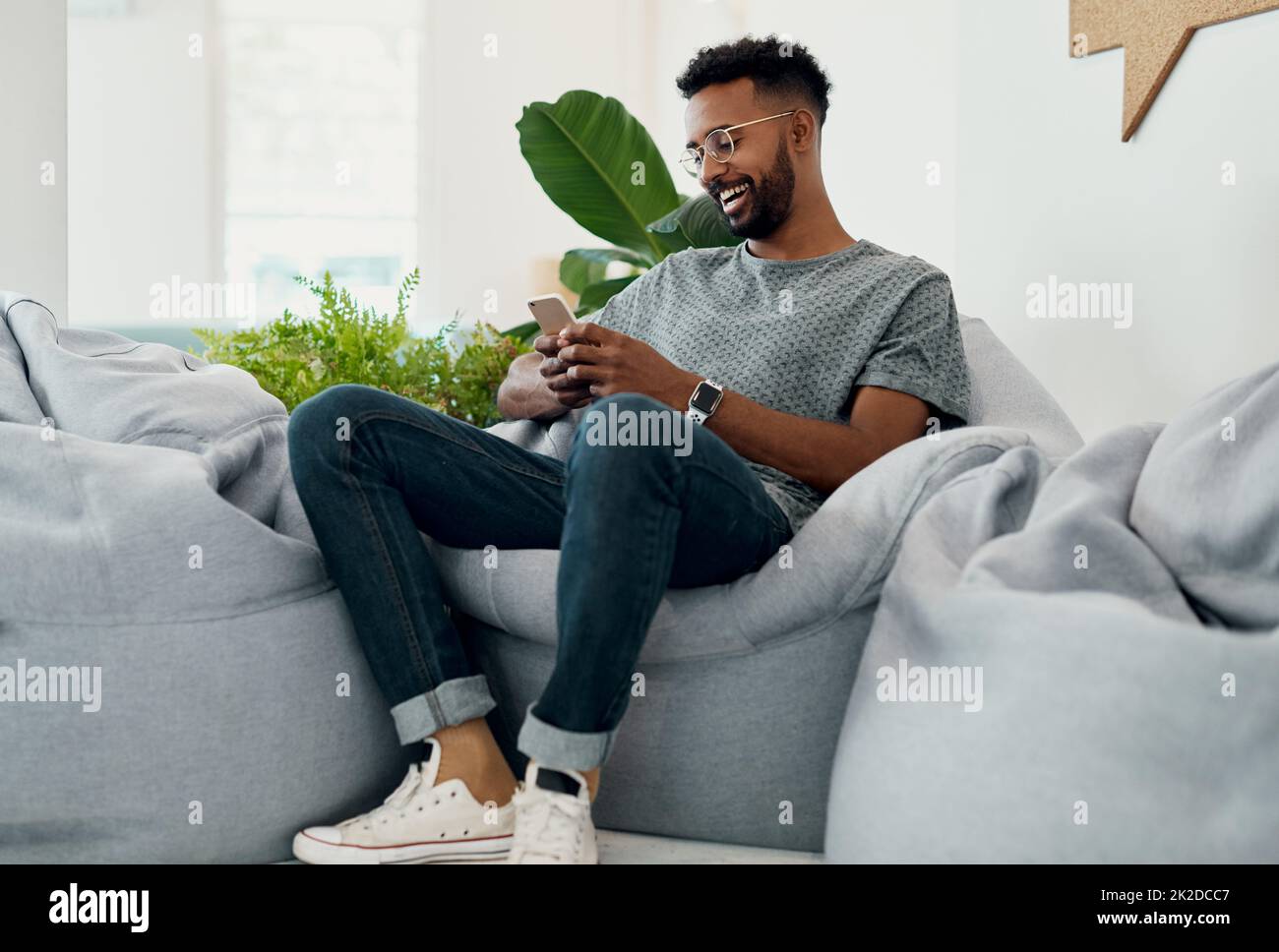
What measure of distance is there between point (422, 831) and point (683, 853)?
312mm

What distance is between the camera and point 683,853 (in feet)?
4.51

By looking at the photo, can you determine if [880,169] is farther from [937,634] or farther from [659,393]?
[937,634]

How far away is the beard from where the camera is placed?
5.96 ft

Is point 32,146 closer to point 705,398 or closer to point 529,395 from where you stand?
point 529,395

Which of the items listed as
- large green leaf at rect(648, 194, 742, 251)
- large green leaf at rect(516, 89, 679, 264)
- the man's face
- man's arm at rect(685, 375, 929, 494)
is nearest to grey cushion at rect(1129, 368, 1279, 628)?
man's arm at rect(685, 375, 929, 494)

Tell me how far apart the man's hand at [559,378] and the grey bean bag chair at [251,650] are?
0.25 meters

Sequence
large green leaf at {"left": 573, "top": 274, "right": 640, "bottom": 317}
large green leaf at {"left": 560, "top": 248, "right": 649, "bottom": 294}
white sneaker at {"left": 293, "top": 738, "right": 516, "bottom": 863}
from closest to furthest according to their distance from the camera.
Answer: white sneaker at {"left": 293, "top": 738, "right": 516, "bottom": 863} < large green leaf at {"left": 573, "top": 274, "right": 640, "bottom": 317} < large green leaf at {"left": 560, "top": 248, "right": 649, "bottom": 294}

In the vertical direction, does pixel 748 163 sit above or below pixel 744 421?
above

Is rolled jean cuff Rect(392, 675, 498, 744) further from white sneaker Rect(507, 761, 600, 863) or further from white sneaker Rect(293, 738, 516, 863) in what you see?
white sneaker Rect(507, 761, 600, 863)

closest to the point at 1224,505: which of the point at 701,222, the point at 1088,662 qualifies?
the point at 1088,662

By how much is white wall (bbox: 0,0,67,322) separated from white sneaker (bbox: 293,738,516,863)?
1.78m

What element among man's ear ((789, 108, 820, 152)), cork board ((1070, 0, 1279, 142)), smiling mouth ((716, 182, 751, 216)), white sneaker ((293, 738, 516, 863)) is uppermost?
cork board ((1070, 0, 1279, 142))

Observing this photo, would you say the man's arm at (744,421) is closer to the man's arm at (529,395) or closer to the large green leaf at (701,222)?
the man's arm at (529,395)

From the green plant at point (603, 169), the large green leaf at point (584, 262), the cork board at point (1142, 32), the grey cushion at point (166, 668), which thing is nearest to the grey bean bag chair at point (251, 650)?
the grey cushion at point (166, 668)
